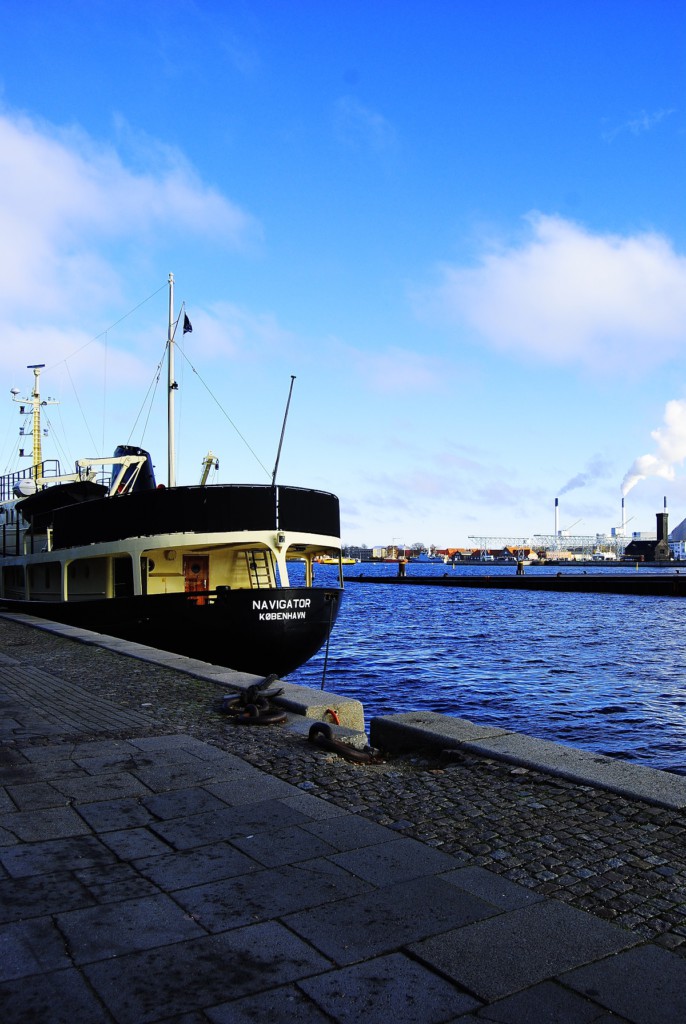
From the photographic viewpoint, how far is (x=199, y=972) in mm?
3408

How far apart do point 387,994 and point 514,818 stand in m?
2.48

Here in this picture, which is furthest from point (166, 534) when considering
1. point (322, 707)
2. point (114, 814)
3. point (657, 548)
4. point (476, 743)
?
point (657, 548)

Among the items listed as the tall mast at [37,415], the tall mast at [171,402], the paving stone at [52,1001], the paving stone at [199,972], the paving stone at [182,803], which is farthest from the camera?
the tall mast at [37,415]

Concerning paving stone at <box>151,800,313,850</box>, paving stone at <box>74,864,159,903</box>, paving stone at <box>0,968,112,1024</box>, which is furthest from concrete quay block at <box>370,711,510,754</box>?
paving stone at <box>0,968,112,1024</box>

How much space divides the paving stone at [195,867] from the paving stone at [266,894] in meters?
0.08

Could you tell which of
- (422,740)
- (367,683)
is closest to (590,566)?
(367,683)

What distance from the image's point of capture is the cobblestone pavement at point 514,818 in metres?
4.33

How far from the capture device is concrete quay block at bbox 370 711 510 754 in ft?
24.6

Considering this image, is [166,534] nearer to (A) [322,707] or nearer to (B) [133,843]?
(A) [322,707]

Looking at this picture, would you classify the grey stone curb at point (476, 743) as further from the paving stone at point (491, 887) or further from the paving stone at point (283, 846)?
the paving stone at point (283, 846)

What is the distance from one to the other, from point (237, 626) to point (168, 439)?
28.1 ft

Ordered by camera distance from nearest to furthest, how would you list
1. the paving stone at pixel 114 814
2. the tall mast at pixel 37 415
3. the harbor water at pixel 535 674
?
the paving stone at pixel 114 814 < the harbor water at pixel 535 674 < the tall mast at pixel 37 415

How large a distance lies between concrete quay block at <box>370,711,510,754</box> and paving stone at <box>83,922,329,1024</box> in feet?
12.9

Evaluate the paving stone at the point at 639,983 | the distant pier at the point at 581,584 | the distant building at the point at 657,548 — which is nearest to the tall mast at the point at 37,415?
the paving stone at the point at 639,983
